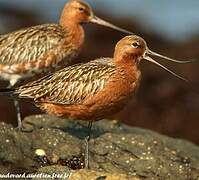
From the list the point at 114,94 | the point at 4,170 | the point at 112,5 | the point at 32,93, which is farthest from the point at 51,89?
the point at 112,5

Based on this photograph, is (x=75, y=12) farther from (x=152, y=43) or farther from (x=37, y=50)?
(x=152, y=43)

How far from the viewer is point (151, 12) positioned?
125ft

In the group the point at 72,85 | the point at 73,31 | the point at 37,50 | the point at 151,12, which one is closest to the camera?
the point at 72,85

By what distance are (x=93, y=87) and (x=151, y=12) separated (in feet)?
90.6

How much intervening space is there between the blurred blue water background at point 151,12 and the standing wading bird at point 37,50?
51.6 feet

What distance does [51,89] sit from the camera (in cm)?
1107

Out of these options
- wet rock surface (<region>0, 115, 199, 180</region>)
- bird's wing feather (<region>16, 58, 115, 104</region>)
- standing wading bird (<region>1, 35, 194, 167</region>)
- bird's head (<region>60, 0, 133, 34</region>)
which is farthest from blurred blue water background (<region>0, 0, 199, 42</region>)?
bird's wing feather (<region>16, 58, 115, 104</region>)

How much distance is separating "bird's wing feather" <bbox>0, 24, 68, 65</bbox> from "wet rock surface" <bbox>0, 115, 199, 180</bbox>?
1450 mm

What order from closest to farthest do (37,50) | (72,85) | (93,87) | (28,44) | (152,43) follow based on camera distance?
(93,87) < (72,85) < (37,50) < (28,44) < (152,43)

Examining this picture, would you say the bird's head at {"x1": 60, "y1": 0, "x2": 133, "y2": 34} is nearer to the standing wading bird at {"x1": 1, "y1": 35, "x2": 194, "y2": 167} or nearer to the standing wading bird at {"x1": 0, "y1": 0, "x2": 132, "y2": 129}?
the standing wading bird at {"x1": 0, "y1": 0, "x2": 132, "y2": 129}

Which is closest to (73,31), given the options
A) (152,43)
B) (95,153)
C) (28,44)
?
(28,44)

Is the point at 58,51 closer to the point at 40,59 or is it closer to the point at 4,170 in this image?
the point at 40,59

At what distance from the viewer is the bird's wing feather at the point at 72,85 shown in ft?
35.4

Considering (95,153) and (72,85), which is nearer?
(72,85)
